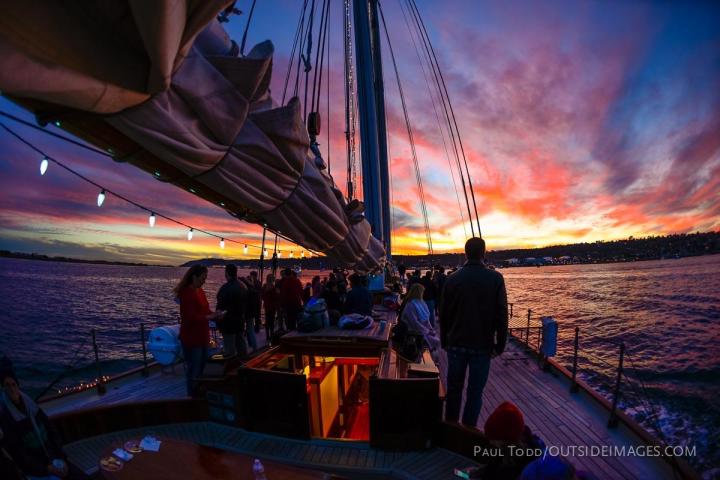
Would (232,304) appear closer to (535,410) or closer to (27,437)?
(27,437)

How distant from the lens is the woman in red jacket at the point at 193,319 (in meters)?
4.27

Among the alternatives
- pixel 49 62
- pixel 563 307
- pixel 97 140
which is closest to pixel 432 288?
pixel 97 140

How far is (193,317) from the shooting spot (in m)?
4.30

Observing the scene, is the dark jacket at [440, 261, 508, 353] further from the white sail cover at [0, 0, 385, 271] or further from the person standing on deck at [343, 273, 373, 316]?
the person standing on deck at [343, 273, 373, 316]

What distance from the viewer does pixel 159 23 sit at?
1.28 metres

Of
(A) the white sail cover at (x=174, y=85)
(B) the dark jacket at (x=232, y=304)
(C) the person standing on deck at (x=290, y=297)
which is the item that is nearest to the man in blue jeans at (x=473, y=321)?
(A) the white sail cover at (x=174, y=85)


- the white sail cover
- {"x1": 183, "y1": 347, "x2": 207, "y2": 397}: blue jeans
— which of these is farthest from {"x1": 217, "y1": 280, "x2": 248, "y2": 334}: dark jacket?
the white sail cover

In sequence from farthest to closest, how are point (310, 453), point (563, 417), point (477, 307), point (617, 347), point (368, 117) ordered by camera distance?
point (617, 347)
point (368, 117)
point (563, 417)
point (310, 453)
point (477, 307)

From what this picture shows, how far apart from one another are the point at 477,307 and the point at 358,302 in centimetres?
349

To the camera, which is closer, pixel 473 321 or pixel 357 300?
pixel 473 321

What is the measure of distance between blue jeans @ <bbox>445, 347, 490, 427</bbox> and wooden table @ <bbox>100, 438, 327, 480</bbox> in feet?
5.16

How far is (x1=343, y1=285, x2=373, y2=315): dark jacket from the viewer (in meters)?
6.39

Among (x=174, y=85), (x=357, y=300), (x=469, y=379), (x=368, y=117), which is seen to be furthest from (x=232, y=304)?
(x=368, y=117)

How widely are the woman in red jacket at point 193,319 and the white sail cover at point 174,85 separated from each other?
152 centimetres
